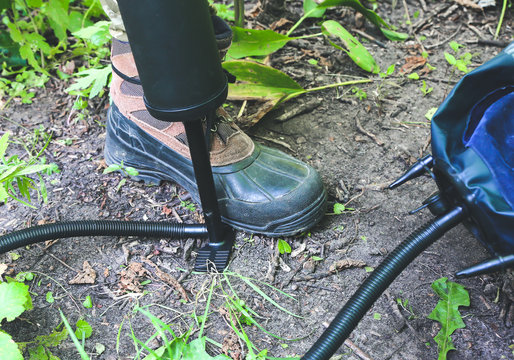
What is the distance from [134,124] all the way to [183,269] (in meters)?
0.46

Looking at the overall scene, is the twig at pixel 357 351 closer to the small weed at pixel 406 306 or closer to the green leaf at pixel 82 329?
the small weed at pixel 406 306

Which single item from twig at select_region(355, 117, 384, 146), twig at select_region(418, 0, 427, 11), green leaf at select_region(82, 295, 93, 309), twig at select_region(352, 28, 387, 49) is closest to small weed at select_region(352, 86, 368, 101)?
twig at select_region(355, 117, 384, 146)

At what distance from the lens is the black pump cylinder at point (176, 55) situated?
30.0 inches

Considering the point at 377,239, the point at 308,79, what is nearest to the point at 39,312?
the point at 377,239

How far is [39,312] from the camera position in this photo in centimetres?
111

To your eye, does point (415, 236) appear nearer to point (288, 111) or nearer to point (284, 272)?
point (284, 272)

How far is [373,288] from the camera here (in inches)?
36.9

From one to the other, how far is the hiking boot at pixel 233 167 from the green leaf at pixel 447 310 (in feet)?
1.18

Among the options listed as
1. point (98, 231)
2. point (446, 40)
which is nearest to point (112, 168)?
point (98, 231)

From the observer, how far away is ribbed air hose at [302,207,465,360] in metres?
0.89

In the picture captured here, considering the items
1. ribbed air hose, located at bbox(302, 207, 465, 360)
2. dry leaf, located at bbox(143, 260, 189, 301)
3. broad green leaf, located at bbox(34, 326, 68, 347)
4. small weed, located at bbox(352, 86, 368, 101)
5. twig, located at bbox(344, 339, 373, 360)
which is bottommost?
twig, located at bbox(344, 339, 373, 360)

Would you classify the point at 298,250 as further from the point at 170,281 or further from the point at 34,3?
the point at 34,3

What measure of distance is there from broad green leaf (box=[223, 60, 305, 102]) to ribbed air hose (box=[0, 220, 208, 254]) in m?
0.61

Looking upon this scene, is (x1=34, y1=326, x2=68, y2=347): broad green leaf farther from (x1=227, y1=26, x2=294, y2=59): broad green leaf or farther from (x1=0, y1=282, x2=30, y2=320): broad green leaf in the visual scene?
(x1=227, y1=26, x2=294, y2=59): broad green leaf
